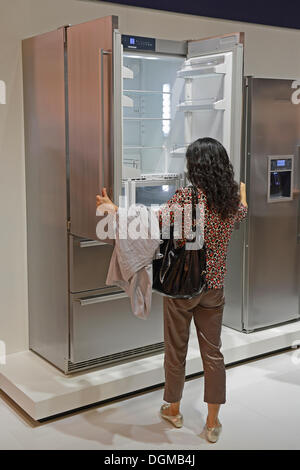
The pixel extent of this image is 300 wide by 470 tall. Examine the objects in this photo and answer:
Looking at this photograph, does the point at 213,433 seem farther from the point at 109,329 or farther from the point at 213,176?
the point at 213,176

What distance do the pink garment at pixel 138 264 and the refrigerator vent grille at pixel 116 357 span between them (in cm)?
80

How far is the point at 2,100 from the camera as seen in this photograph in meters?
3.54

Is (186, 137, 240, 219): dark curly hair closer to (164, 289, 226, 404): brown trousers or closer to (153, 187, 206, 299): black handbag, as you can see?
(153, 187, 206, 299): black handbag

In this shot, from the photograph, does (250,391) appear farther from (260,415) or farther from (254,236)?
(254,236)

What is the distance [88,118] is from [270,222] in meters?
1.76

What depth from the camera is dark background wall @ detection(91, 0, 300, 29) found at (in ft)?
13.6

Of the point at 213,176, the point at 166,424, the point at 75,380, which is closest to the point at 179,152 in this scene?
the point at 213,176

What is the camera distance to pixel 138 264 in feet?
9.53

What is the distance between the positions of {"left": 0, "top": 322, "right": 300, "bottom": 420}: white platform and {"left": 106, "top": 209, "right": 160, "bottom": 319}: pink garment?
2.38ft

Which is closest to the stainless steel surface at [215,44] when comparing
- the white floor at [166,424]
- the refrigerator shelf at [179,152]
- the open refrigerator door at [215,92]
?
the open refrigerator door at [215,92]

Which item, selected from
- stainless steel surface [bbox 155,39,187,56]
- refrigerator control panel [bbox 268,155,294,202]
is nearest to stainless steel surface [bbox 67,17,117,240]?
stainless steel surface [bbox 155,39,187,56]
